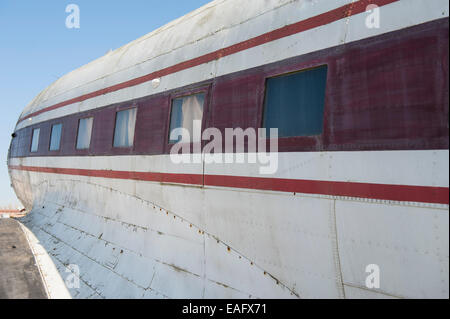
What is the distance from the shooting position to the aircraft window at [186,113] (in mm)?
4887

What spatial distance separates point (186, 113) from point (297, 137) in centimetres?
212

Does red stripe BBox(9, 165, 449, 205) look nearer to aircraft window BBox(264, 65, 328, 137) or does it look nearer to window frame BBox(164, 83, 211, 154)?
window frame BBox(164, 83, 211, 154)

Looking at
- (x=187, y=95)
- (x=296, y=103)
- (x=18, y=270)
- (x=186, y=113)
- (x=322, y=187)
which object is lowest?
(x=18, y=270)

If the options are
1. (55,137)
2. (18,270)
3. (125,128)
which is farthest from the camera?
(55,137)

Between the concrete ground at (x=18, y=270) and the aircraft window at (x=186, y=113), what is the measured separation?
3434mm

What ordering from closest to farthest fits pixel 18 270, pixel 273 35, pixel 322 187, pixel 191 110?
1. pixel 322 187
2. pixel 273 35
3. pixel 191 110
4. pixel 18 270

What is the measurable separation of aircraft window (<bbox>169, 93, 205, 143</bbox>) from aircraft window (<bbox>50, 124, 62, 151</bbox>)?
17.8 feet

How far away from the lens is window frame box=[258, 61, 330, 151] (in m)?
3.41

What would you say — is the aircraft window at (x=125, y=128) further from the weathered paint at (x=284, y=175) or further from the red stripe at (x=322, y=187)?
the red stripe at (x=322, y=187)

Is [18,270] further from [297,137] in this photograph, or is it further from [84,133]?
[297,137]

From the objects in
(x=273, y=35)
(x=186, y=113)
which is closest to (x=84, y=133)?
(x=186, y=113)

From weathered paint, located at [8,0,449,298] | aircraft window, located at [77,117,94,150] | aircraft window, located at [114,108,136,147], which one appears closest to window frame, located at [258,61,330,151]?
weathered paint, located at [8,0,449,298]

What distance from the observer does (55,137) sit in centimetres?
950
